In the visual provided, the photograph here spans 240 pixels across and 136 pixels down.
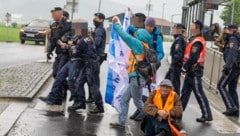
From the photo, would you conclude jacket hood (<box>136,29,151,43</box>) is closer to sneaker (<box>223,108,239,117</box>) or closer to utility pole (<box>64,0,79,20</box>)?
sneaker (<box>223,108,239,117</box>)

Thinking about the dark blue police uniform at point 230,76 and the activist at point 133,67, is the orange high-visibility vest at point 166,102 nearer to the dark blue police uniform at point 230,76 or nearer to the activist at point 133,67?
the activist at point 133,67

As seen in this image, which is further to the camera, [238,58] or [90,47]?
[238,58]

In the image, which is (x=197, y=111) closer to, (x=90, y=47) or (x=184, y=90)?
(x=184, y=90)

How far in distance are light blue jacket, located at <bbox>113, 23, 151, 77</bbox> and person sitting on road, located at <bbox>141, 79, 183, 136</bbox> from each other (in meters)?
0.99

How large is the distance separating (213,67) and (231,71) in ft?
15.6

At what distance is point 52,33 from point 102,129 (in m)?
2.80

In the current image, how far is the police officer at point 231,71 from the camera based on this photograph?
1122cm

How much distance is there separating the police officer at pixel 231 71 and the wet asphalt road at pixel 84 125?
1.13ft

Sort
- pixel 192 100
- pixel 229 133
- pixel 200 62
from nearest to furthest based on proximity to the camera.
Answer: pixel 229 133
pixel 200 62
pixel 192 100

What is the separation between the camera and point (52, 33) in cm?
1140

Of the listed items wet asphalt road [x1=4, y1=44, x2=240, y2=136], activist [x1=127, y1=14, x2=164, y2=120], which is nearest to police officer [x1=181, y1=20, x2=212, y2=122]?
wet asphalt road [x1=4, y1=44, x2=240, y2=136]

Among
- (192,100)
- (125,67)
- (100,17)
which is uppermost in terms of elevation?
(100,17)

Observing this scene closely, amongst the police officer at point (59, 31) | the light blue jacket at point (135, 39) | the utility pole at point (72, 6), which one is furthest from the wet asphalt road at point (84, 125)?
the utility pole at point (72, 6)

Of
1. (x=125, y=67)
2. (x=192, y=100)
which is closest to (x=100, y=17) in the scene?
(x=125, y=67)
